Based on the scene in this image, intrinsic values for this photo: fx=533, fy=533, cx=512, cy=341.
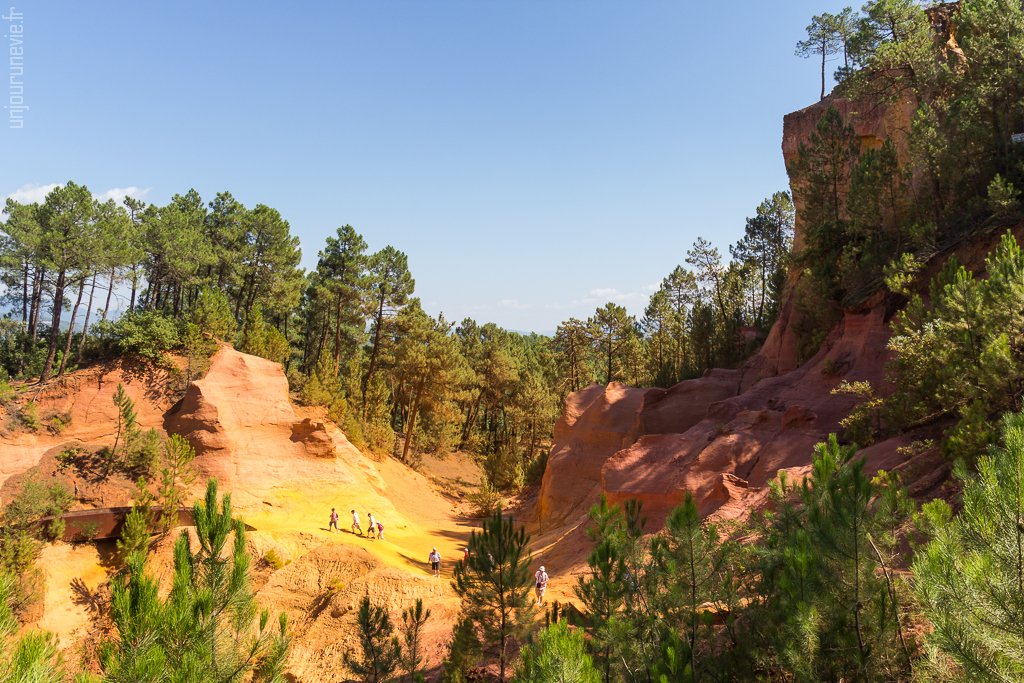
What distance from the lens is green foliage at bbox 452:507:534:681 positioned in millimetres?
10828

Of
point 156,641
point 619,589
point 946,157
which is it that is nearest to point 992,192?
point 946,157

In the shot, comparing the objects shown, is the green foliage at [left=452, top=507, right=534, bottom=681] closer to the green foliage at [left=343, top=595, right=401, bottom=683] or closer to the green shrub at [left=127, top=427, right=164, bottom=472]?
the green foliage at [left=343, top=595, right=401, bottom=683]

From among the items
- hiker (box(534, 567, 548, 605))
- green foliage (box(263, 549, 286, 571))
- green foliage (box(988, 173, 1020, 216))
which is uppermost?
green foliage (box(988, 173, 1020, 216))

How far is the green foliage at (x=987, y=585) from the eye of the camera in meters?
4.53

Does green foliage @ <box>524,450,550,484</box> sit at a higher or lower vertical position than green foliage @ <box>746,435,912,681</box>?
higher

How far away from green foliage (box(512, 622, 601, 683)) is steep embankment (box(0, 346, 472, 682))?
10392mm

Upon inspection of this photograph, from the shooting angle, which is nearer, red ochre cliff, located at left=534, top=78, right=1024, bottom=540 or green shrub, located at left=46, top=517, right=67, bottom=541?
red ochre cliff, located at left=534, top=78, right=1024, bottom=540

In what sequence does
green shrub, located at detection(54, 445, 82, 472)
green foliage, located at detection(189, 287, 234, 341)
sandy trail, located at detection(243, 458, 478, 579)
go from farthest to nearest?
green foliage, located at detection(189, 287, 234, 341) < sandy trail, located at detection(243, 458, 478, 579) < green shrub, located at detection(54, 445, 82, 472)

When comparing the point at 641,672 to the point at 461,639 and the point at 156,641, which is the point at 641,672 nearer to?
the point at 461,639

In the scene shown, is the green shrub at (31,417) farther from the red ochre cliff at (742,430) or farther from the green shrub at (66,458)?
the red ochre cliff at (742,430)

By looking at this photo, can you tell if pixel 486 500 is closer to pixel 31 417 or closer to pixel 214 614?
pixel 31 417

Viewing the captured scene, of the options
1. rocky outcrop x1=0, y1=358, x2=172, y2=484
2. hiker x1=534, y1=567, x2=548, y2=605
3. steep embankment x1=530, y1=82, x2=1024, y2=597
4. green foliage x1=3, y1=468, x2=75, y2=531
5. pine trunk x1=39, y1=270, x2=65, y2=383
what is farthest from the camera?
pine trunk x1=39, y1=270, x2=65, y2=383

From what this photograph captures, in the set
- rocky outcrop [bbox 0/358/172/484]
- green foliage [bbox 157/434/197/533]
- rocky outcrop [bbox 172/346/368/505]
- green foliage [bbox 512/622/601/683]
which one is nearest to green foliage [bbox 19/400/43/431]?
rocky outcrop [bbox 0/358/172/484]

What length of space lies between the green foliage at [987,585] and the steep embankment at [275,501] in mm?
13439
